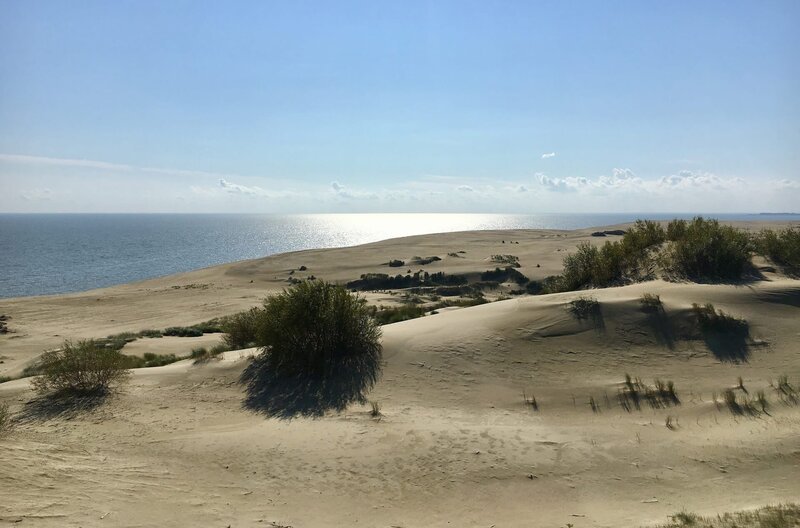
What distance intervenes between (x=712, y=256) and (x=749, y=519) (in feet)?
36.6

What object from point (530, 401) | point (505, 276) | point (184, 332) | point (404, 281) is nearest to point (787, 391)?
point (530, 401)

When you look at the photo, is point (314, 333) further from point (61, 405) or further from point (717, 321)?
point (717, 321)

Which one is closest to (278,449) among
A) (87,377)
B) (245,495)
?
(245,495)

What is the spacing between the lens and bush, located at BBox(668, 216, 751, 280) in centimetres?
1475

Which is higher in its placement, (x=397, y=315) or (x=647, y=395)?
(x=397, y=315)

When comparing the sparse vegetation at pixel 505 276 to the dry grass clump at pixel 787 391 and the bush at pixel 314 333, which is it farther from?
the dry grass clump at pixel 787 391

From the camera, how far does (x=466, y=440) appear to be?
828cm

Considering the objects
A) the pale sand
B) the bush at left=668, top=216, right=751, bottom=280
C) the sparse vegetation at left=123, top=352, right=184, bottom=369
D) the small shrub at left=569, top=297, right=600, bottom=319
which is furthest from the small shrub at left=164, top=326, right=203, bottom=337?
the bush at left=668, top=216, right=751, bottom=280

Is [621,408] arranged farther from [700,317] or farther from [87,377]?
[87,377]

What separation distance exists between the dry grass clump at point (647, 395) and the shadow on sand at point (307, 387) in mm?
4995

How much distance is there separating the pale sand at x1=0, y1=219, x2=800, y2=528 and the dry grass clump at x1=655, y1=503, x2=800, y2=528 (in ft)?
1.02

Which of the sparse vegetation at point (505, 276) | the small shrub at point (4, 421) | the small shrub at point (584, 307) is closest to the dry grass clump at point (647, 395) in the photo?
the small shrub at point (584, 307)

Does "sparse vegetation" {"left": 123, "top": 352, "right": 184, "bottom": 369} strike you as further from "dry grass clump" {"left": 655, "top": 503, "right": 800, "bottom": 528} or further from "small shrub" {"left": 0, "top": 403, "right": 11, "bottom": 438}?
"dry grass clump" {"left": 655, "top": 503, "right": 800, "bottom": 528}

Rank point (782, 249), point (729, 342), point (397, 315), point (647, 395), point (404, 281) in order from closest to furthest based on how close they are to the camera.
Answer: point (647, 395)
point (729, 342)
point (782, 249)
point (397, 315)
point (404, 281)
